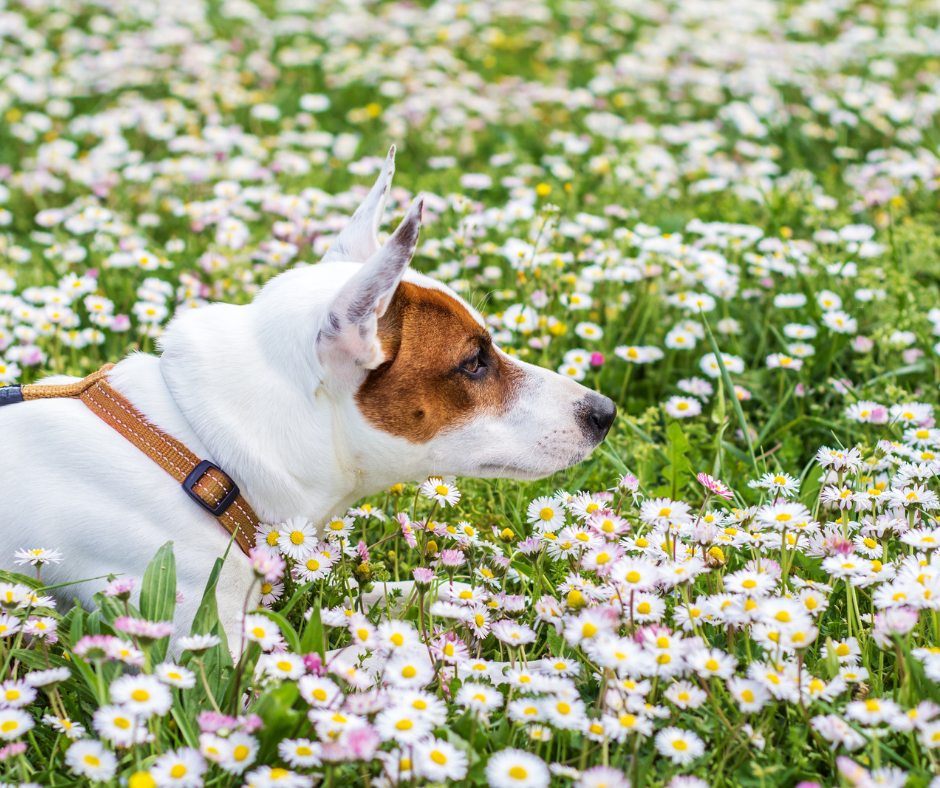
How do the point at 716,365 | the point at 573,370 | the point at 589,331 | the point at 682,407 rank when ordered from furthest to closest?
the point at 589,331 → the point at 716,365 → the point at 573,370 → the point at 682,407

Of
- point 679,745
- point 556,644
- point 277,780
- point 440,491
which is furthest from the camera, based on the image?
point 440,491

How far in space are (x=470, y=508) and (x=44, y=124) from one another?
5204mm

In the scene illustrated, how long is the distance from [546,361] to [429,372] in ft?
4.02

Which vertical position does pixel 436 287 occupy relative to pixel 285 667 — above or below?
above

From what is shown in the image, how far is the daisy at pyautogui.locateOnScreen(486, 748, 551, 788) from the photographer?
170 cm

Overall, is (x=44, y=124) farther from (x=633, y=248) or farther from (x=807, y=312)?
(x=807, y=312)

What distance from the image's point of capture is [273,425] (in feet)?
8.25

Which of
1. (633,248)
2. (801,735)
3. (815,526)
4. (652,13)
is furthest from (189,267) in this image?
(652,13)

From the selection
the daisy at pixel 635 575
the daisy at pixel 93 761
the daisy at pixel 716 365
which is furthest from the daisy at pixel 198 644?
the daisy at pixel 716 365

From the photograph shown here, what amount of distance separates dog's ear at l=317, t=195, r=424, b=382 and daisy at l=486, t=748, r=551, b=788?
3.76ft

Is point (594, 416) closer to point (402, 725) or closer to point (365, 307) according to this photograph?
point (365, 307)

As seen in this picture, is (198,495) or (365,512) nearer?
(198,495)

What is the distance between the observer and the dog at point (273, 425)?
244 centimetres

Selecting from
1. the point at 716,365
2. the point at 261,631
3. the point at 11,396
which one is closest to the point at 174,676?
the point at 261,631
